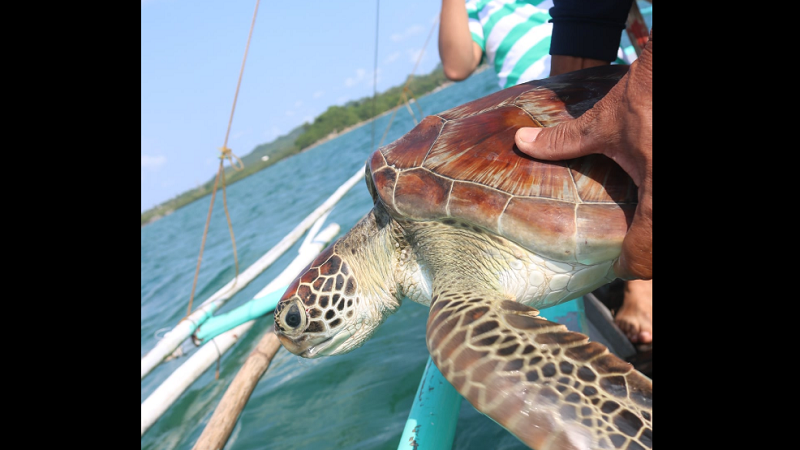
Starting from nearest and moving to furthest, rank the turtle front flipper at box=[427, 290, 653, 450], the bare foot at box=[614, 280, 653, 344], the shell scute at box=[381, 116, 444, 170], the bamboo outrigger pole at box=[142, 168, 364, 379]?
the turtle front flipper at box=[427, 290, 653, 450] → the shell scute at box=[381, 116, 444, 170] → the bare foot at box=[614, 280, 653, 344] → the bamboo outrigger pole at box=[142, 168, 364, 379]

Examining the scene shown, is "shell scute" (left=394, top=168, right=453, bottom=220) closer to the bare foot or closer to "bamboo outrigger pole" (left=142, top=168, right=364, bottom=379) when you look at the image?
the bare foot

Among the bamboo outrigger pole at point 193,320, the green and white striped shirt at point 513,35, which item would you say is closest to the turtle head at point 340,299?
the bamboo outrigger pole at point 193,320

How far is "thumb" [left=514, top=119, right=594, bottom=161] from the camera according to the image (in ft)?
3.99

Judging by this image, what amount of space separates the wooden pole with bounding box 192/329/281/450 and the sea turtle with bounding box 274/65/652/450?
691 millimetres

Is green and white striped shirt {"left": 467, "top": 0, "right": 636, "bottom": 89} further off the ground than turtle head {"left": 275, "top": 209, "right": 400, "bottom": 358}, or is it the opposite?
green and white striped shirt {"left": 467, "top": 0, "right": 636, "bottom": 89}

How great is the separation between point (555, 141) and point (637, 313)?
123 centimetres

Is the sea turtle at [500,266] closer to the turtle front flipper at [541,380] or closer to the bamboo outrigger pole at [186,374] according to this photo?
the turtle front flipper at [541,380]

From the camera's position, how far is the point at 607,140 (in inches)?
43.8

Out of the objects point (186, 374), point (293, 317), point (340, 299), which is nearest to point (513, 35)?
point (340, 299)

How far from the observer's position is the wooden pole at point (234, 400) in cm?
213

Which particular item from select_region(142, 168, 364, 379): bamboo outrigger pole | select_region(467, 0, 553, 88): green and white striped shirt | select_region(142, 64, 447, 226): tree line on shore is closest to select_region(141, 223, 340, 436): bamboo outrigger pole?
select_region(142, 168, 364, 379): bamboo outrigger pole

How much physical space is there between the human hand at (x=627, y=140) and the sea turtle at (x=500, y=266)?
85mm
